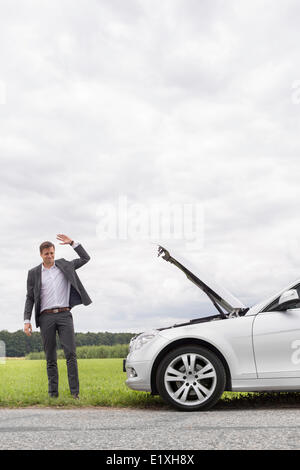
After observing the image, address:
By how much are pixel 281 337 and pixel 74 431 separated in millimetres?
2685

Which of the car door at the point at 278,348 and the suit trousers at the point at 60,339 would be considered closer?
the car door at the point at 278,348

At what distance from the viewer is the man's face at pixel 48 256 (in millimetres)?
8031

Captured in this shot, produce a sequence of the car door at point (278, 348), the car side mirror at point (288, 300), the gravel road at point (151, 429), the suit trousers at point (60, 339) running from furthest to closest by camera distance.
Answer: the suit trousers at point (60, 339) < the car door at point (278, 348) < the car side mirror at point (288, 300) < the gravel road at point (151, 429)

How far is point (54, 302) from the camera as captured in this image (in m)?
7.96

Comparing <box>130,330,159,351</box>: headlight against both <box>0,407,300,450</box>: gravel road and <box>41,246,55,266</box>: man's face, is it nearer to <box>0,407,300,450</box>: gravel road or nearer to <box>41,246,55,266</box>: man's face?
<box>0,407,300,450</box>: gravel road

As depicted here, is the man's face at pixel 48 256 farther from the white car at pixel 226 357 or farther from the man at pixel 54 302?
the white car at pixel 226 357

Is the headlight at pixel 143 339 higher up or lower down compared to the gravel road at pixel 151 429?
higher up

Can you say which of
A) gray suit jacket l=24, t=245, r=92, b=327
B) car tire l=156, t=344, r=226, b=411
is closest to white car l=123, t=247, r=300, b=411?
car tire l=156, t=344, r=226, b=411

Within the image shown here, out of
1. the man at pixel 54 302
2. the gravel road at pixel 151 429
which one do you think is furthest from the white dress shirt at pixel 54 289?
the gravel road at pixel 151 429

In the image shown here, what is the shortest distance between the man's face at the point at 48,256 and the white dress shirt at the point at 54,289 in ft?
0.28

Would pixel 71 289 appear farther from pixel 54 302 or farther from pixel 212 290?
pixel 212 290
